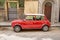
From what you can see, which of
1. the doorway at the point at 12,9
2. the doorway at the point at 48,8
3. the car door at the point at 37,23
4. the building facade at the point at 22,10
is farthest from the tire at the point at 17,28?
the doorway at the point at 48,8

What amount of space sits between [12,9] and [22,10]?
136 cm

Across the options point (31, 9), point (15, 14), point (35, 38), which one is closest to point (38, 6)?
point (31, 9)

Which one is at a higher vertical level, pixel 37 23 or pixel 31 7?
pixel 31 7

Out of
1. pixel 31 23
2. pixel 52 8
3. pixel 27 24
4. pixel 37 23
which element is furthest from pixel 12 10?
pixel 37 23

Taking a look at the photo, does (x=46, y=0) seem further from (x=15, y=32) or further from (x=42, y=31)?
(x=15, y=32)

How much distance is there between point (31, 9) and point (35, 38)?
779 centimetres

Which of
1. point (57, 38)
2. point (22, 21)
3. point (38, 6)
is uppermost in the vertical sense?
point (38, 6)

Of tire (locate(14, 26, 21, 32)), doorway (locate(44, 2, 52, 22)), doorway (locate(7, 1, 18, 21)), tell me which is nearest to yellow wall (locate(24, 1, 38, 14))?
doorway (locate(44, 2, 52, 22))

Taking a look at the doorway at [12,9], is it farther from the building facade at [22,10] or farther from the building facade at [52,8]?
the building facade at [52,8]

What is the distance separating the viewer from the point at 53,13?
21531 mm

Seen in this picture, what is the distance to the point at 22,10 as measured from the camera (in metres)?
22.7

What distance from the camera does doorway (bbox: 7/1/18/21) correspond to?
22688 millimetres

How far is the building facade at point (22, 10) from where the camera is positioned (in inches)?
847

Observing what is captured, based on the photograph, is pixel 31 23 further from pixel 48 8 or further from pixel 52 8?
pixel 48 8
